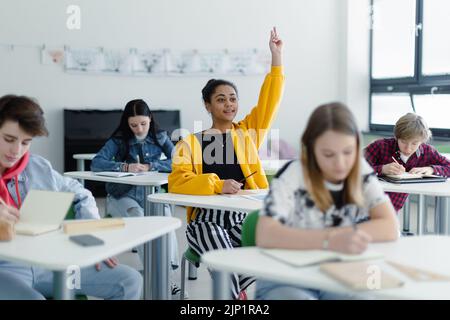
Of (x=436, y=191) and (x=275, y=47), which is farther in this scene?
(x=275, y=47)

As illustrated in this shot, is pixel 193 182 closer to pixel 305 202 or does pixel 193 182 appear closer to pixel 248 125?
pixel 248 125

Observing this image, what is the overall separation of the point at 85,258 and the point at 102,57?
5.50 metres

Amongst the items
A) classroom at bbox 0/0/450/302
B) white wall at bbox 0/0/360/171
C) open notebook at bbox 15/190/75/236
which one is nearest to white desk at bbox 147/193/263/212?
classroom at bbox 0/0/450/302

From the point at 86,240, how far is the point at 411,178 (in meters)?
2.06

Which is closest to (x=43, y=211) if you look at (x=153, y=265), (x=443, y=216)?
(x=153, y=265)

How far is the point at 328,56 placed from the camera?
23.5 feet

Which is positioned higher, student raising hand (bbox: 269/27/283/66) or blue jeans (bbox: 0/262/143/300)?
student raising hand (bbox: 269/27/283/66)

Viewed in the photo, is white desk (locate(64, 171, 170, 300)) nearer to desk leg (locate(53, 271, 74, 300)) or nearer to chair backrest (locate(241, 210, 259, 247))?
chair backrest (locate(241, 210, 259, 247))

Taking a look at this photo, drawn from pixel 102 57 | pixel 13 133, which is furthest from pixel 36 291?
pixel 102 57

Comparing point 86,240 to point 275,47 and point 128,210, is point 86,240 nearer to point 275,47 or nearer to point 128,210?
point 275,47

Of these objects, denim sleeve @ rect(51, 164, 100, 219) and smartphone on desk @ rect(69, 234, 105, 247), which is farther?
denim sleeve @ rect(51, 164, 100, 219)

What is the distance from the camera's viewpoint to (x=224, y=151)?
3.05 metres

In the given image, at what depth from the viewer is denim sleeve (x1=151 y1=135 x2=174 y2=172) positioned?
4.04 metres

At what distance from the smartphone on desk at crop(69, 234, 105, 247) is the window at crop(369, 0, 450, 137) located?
191 inches
